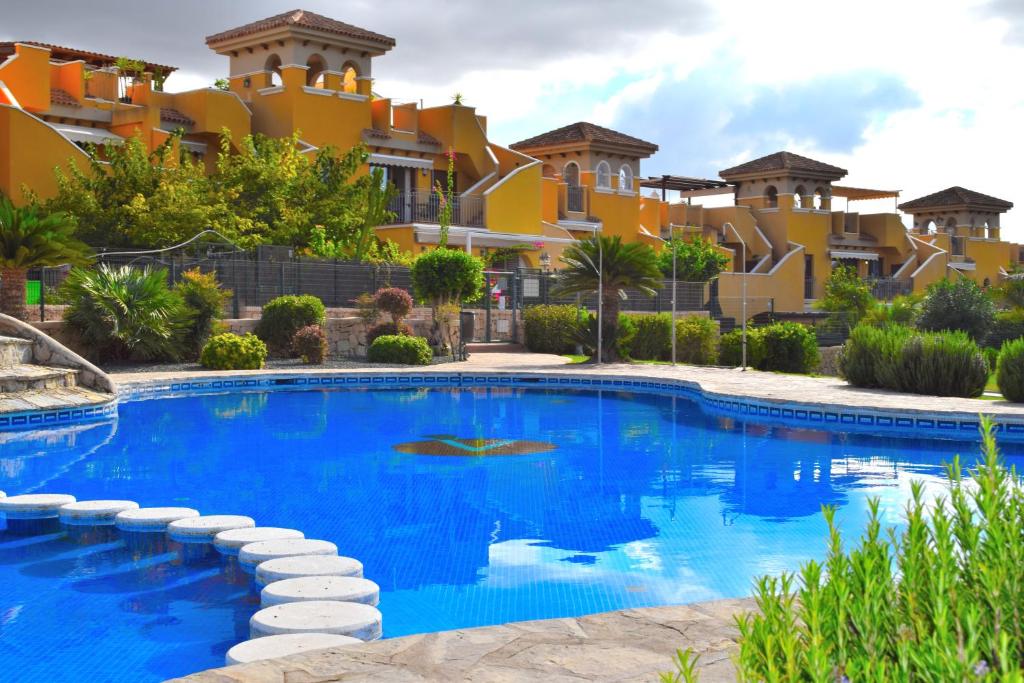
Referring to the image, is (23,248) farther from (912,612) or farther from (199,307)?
(912,612)

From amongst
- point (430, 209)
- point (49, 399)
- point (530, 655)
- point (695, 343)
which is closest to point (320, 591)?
point (530, 655)

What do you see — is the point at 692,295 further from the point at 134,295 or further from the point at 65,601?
the point at 65,601

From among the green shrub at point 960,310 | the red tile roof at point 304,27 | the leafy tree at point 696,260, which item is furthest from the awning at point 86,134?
the green shrub at point 960,310

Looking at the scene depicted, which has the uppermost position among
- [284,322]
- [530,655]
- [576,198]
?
[576,198]

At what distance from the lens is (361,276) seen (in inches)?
1101

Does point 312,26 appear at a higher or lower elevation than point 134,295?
higher

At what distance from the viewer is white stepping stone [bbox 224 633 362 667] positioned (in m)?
5.16

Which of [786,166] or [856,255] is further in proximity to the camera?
[856,255]

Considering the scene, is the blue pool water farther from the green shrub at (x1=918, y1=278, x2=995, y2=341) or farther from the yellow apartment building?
the yellow apartment building

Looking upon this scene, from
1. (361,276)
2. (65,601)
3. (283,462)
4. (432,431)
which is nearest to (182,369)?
(361,276)

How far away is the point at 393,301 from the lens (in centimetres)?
2536

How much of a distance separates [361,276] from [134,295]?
7263 millimetres

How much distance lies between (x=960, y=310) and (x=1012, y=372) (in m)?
11.6

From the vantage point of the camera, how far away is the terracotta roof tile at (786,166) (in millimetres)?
52625
